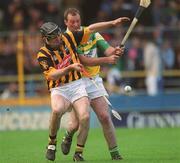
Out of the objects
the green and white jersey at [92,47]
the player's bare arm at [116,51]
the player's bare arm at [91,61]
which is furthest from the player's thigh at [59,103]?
the player's bare arm at [116,51]

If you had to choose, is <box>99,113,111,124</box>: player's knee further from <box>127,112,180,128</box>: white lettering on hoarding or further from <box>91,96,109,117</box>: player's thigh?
<box>127,112,180,128</box>: white lettering on hoarding

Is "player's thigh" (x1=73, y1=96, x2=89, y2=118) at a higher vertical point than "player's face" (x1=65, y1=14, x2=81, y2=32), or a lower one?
lower

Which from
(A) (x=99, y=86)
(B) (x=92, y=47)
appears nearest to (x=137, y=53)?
(B) (x=92, y=47)

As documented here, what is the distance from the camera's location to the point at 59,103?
11.7m

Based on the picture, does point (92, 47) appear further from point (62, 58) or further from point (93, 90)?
point (62, 58)

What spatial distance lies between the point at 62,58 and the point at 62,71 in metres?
0.49

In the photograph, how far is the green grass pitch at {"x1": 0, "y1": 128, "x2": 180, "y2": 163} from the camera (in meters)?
12.5

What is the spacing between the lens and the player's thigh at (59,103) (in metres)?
11.6

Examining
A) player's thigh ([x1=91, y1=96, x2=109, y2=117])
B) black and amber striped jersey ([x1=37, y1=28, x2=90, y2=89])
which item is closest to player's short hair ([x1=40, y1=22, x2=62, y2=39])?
black and amber striped jersey ([x1=37, y1=28, x2=90, y2=89])

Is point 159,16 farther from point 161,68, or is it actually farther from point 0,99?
point 0,99

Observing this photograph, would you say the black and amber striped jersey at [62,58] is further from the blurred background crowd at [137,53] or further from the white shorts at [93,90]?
the blurred background crowd at [137,53]

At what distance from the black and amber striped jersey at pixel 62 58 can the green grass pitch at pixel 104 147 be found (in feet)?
4.39

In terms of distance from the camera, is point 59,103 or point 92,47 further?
point 92,47

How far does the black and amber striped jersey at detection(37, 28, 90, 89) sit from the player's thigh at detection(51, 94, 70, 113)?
209 mm
